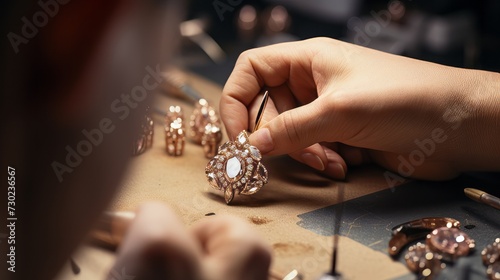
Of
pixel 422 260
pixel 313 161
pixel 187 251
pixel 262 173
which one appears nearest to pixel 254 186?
pixel 262 173

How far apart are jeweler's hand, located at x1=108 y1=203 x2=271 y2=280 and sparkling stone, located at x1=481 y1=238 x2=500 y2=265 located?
294 millimetres

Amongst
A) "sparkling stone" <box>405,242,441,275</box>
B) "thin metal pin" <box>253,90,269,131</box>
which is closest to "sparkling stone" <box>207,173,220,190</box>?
"thin metal pin" <box>253,90,269,131</box>

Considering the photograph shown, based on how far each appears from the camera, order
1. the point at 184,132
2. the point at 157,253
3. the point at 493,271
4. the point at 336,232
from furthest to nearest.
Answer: the point at 184,132 → the point at 336,232 → the point at 493,271 → the point at 157,253

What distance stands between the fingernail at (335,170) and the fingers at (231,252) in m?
0.43

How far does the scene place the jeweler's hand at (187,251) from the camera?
1.79 feet

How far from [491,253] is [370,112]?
247 millimetres

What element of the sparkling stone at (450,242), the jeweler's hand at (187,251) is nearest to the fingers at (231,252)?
the jeweler's hand at (187,251)

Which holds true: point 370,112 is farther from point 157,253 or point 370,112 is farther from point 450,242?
point 157,253

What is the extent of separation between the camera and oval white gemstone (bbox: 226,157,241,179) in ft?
3.11

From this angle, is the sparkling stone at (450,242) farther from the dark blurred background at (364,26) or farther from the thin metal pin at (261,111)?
the dark blurred background at (364,26)

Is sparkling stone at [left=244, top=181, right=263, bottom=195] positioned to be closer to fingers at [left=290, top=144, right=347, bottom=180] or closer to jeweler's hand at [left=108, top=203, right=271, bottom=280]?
fingers at [left=290, top=144, right=347, bottom=180]

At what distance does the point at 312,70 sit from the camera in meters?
1.06

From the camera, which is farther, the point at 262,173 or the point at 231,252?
the point at 262,173

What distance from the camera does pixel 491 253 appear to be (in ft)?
2.59
